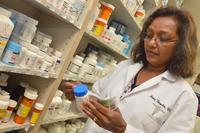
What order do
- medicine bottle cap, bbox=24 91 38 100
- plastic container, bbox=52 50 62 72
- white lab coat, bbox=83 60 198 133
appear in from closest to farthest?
white lab coat, bbox=83 60 198 133
medicine bottle cap, bbox=24 91 38 100
plastic container, bbox=52 50 62 72

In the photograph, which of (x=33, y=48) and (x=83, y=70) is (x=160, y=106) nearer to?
(x=33, y=48)

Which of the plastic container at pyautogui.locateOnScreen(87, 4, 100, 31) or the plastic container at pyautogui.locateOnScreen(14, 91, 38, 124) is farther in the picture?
the plastic container at pyautogui.locateOnScreen(87, 4, 100, 31)

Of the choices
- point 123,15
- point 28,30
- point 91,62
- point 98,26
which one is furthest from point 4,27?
point 123,15

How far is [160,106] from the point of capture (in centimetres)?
164

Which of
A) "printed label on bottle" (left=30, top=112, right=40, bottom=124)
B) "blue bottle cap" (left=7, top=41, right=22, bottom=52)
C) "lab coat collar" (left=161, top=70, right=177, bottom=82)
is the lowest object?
"printed label on bottle" (left=30, top=112, right=40, bottom=124)

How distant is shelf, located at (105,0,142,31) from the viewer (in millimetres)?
2633

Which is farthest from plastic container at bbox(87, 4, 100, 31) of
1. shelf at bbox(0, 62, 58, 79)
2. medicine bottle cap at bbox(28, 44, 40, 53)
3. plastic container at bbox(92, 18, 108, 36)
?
medicine bottle cap at bbox(28, 44, 40, 53)

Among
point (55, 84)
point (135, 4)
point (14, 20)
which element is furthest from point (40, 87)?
point (135, 4)

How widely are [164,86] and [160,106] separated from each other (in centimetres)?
14

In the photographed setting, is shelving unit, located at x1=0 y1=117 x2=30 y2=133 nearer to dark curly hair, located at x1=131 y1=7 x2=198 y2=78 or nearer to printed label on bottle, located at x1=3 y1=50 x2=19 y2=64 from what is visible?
printed label on bottle, located at x1=3 y1=50 x2=19 y2=64

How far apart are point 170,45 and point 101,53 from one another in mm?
1339

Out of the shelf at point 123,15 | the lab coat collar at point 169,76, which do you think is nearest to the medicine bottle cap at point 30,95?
the lab coat collar at point 169,76

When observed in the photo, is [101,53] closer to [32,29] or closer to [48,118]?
[48,118]

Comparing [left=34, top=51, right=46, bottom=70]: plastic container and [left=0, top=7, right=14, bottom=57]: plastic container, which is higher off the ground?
[left=0, top=7, right=14, bottom=57]: plastic container
